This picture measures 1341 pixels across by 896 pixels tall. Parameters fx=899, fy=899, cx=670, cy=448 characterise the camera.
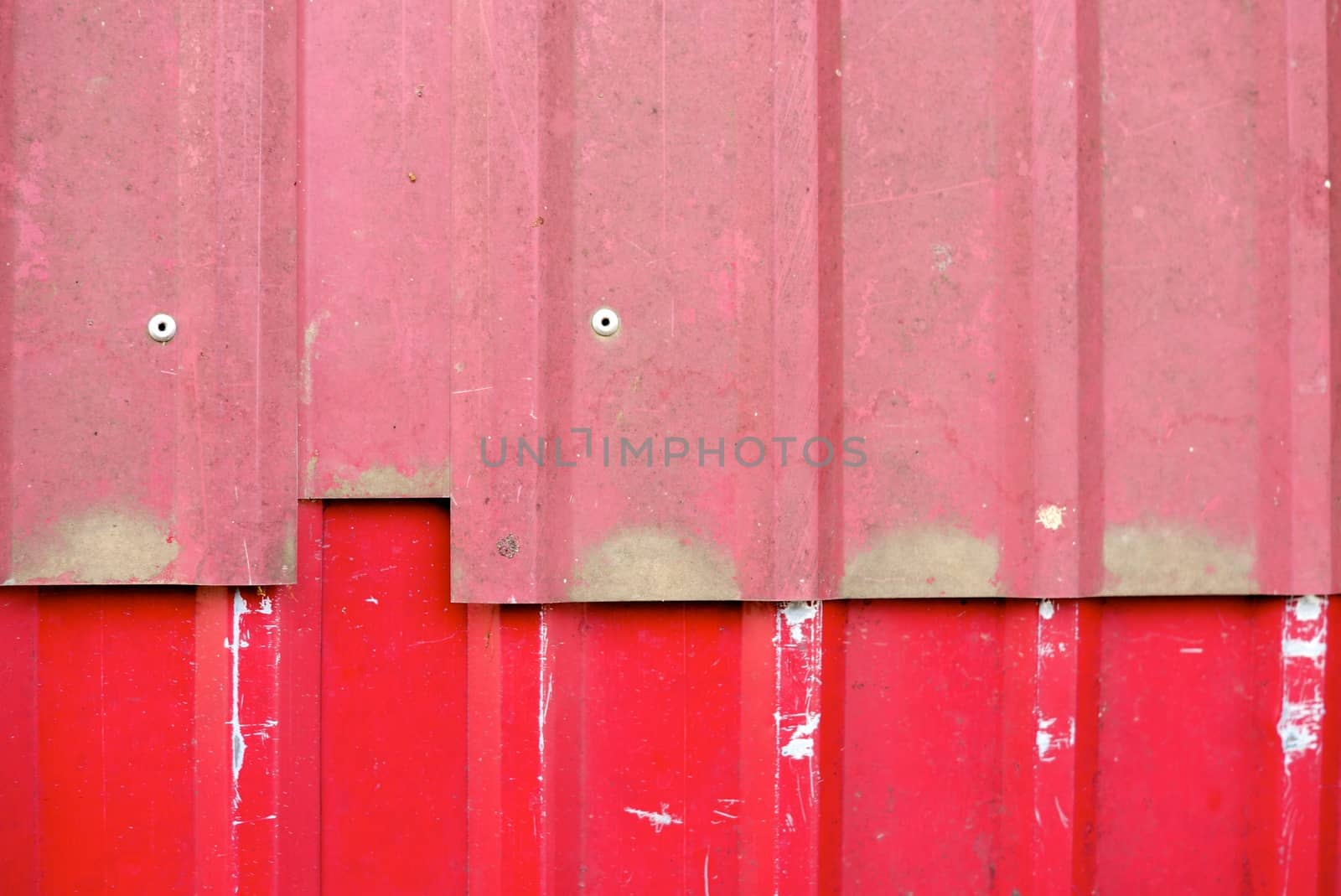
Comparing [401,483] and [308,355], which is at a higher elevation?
[308,355]

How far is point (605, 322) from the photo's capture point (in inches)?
80.9

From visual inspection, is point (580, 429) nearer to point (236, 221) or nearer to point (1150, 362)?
point (236, 221)

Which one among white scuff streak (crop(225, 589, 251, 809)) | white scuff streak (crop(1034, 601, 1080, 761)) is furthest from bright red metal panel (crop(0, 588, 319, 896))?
white scuff streak (crop(1034, 601, 1080, 761))

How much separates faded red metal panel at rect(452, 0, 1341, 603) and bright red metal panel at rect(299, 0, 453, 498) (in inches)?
3.9

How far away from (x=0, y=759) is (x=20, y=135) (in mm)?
1393

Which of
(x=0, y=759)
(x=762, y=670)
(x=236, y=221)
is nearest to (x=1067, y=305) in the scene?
(x=762, y=670)

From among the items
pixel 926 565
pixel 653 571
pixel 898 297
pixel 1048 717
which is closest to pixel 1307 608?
pixel 1048 717

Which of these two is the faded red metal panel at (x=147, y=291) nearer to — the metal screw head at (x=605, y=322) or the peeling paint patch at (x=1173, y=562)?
the metal screw head at (x=605, y=322)

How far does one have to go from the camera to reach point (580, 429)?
204cm

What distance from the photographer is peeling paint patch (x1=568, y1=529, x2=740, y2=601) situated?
6.70 feet

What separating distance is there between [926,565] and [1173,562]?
1.99 ft

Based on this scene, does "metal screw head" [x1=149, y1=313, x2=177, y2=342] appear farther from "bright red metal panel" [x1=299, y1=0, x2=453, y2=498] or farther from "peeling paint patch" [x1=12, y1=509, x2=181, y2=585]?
"peeling paint patch" [x1=12, y1=509, x2=181, y2=585]

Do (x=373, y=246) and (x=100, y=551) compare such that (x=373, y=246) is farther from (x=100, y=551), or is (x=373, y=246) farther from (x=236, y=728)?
(x=236, y=728)

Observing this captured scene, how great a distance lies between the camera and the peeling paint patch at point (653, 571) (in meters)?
2.04
